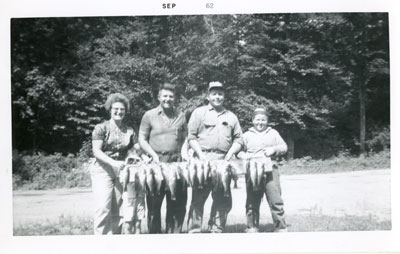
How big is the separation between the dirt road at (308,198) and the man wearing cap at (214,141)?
9 centimetres

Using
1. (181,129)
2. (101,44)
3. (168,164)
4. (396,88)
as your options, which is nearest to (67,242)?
(168,164)

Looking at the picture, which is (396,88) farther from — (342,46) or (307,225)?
(307,225)

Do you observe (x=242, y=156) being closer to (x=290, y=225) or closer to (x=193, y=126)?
(x=193, y=126)

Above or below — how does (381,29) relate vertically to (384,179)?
above

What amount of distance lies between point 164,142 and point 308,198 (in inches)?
52.1

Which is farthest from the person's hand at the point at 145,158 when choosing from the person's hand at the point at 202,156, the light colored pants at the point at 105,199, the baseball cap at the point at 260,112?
the baseball cap at the point at 260,112

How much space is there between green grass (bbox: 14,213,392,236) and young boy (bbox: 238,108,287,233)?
0.08m

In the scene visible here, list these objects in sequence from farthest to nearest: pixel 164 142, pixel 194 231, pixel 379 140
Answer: pixel 379 140
pixel 194 231
pixel 164 142

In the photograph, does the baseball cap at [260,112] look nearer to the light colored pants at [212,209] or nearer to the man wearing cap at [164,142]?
the man wearing cap at [164,142]

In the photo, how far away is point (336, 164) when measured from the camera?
Answer: 4414mm

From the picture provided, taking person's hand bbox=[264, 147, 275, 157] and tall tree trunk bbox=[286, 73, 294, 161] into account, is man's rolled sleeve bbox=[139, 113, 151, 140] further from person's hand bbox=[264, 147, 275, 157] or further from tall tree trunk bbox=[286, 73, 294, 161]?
tall tree trunk bbox=[286, 73, 294, 161]

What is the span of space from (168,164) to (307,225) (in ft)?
4.25

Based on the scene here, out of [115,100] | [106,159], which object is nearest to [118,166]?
[106,159]

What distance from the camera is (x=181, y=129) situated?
416cm
